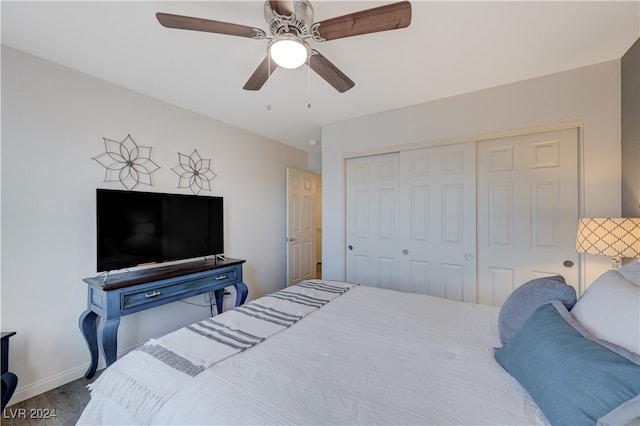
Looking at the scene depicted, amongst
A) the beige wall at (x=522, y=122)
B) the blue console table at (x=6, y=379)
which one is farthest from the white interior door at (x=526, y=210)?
the blue console table at (x=6, y=379)

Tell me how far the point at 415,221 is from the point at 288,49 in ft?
6.89

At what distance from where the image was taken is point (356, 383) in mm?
962

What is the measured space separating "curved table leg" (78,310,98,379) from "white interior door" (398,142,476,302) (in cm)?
281

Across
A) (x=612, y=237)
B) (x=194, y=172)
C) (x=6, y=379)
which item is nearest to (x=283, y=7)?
(x=194, y=172)

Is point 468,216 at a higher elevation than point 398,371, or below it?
higher

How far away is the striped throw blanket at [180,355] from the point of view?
93 centimetres

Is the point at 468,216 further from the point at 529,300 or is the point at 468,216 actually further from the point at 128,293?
the point at 128,293

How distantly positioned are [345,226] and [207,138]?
196 centimetres

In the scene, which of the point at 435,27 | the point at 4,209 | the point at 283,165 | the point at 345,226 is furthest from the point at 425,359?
the point at 283,165

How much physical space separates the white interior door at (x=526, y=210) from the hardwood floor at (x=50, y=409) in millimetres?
3305

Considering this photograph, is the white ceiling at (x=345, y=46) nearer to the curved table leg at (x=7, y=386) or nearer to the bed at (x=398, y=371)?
the bed at (x=398, y=371)

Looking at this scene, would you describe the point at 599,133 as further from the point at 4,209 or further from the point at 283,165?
the point at 4,209

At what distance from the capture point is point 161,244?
2359 millimetres

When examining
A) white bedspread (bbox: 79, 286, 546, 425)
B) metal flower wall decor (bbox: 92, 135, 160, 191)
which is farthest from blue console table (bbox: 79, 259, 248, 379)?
white bedspread (bbox: 79, 286, 546, 425)
